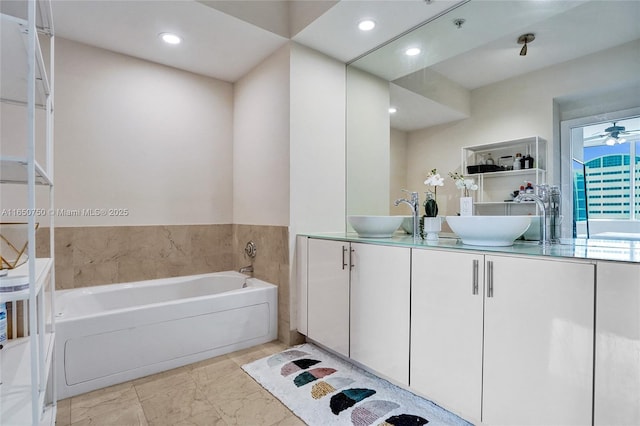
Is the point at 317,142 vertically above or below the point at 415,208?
above

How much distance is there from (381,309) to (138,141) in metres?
2.47

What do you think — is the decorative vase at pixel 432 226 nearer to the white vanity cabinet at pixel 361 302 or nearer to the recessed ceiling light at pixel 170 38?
the white vanity cabinet at pixel 361 302

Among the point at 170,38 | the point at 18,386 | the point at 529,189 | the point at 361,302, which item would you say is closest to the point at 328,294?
the point at 361,302

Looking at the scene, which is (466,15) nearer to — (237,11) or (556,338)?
(237,11)

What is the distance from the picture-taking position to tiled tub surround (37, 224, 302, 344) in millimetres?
2611

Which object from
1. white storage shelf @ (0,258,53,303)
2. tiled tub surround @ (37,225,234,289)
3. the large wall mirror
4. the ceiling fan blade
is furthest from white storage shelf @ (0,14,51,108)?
the ceiling fan blade

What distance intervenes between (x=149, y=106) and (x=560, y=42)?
306 centimetres

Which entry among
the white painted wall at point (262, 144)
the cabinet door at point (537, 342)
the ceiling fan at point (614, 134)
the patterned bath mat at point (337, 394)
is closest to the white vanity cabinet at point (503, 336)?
the cabinet door at point (537, 342)

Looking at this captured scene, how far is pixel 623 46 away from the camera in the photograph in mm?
1664

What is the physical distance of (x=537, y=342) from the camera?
1.34 metres

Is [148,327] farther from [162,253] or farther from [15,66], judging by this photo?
[15,66]

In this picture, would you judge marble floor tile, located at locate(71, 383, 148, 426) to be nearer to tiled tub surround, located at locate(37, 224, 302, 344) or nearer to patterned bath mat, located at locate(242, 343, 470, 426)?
patterned bath mat, located at locate(242, 343, 470, 426)

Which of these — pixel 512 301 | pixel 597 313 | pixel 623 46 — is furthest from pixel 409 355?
pixel 623 46

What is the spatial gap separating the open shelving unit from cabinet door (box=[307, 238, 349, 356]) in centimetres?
156
